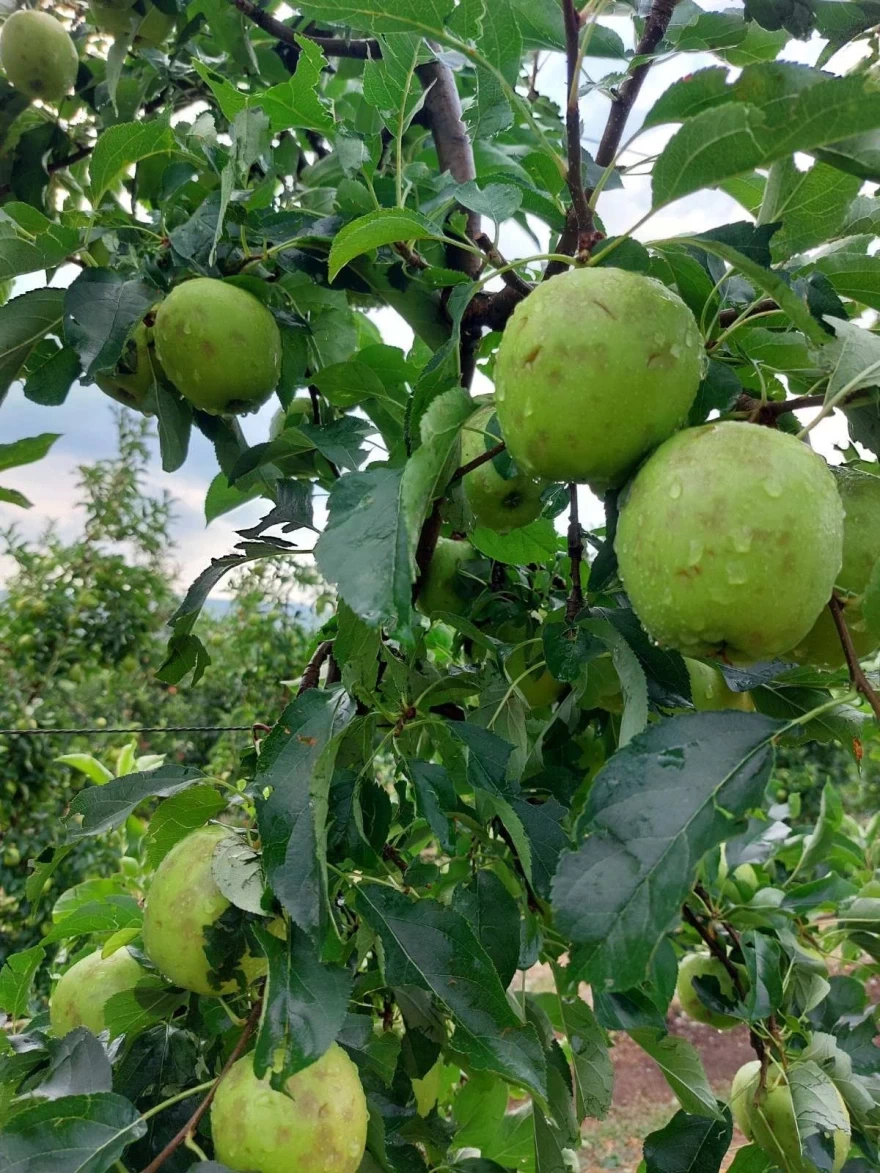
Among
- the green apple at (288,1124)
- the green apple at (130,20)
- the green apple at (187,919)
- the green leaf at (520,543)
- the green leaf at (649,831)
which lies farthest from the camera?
the green apple at (130,20)

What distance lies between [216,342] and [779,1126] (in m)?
1.24

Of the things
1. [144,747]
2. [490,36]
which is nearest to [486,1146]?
[490,36]

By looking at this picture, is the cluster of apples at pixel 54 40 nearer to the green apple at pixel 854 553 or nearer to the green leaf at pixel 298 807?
the green leaf at pixel 298 807

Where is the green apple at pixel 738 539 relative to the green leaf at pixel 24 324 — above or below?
below

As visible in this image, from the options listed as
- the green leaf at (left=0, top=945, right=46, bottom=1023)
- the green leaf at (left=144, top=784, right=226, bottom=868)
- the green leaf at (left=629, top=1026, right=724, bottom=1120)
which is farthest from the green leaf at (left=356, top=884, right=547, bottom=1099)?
the green leaf at (left=0, top=945, right=46, bottom=1023)

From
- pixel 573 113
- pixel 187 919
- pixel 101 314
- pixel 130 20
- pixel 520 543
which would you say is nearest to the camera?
pixel 573 113

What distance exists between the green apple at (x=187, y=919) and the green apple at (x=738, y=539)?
1.74 ft

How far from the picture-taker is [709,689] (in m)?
0.95

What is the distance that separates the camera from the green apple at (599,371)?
556mm

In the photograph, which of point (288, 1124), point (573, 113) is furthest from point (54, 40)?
point (288, 1124)

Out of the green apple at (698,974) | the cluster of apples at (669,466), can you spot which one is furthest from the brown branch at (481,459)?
the green apple at (698,974)

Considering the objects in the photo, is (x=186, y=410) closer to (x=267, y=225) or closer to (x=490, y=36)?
(x=267, y=225)

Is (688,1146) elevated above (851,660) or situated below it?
below

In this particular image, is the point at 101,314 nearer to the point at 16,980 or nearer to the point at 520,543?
the point at 520,543
